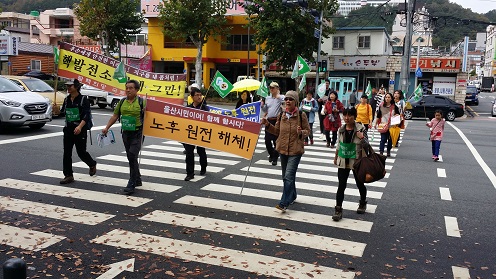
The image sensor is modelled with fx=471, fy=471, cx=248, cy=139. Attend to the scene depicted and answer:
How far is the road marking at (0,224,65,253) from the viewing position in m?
5.47

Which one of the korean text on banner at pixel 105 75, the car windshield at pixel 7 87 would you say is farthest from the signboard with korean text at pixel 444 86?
the korean text on banner at pixel 105 75

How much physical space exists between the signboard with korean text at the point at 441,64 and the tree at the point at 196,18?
17.1 metres

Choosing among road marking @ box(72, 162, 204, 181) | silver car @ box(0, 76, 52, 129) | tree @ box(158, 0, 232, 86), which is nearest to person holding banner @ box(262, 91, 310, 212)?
road marking @ box(72, 162, 204, 181)

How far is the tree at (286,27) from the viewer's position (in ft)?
108

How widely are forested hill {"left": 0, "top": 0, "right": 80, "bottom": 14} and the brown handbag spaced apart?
3011 inches

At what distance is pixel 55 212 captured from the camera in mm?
6773

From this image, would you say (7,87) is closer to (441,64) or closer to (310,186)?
(310,186)

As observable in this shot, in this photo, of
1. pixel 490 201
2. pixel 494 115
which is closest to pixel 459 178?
pixel 490 201

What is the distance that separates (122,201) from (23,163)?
401cm

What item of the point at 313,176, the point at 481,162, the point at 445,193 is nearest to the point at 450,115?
the point at 481,162

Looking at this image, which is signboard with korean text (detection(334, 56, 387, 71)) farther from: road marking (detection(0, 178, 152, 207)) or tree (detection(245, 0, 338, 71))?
road marking (detection(0, 178, 152, 207))

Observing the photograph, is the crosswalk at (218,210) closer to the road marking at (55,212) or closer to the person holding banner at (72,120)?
the road marking at (55,212)

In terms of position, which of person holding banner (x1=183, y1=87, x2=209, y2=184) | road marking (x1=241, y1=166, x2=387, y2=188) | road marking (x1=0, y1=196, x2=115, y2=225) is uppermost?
person holding banner (x1=183, y1=87, x2=209, y2=184)

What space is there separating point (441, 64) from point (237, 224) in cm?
3677
